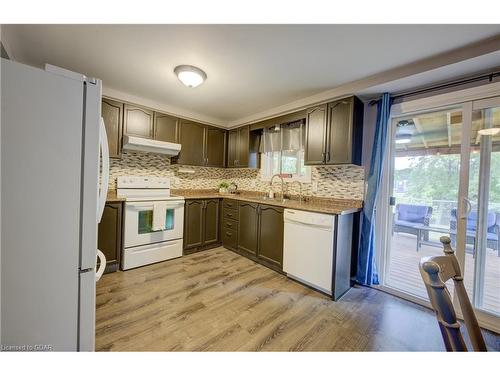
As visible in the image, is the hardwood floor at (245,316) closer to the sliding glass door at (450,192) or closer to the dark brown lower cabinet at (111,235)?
the dark brown lower cabinet at (111,235)

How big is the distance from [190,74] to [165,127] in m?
1.33

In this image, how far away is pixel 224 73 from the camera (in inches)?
85.5

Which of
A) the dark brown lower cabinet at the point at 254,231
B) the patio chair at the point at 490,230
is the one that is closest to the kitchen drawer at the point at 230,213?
the dark brown lower cabinet at the point at 254,231

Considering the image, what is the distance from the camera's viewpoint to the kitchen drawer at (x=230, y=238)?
3303 mm

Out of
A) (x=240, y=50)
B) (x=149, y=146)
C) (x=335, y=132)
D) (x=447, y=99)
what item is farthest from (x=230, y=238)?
(x=447, y=99)

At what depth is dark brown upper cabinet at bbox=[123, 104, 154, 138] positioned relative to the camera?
283 cm

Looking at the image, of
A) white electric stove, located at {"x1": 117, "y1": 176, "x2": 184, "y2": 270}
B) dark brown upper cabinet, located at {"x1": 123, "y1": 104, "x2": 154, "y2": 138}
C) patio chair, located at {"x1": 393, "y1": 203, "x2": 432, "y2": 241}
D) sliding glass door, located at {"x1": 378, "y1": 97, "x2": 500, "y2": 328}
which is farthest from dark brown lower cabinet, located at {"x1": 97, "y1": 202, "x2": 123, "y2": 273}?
patio chair, located at {"x1": 393, "y1": 203, "x2": 432, "y2": 241}

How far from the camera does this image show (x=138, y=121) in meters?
2.93

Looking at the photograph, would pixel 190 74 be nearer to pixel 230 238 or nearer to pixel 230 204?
pixel 230 204

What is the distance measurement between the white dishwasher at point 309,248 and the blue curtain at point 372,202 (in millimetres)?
543

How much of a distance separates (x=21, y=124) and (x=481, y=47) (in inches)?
A: 111

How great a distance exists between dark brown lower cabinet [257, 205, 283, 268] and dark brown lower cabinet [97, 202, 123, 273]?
1785 millimetres
